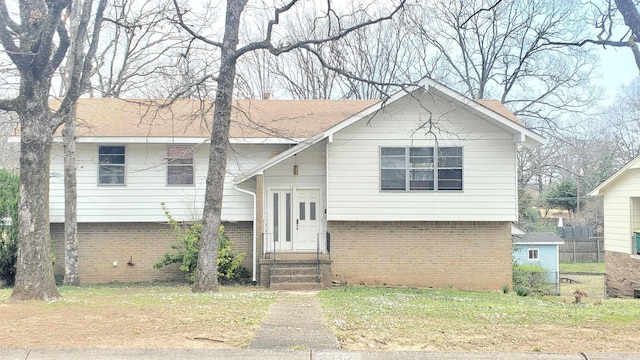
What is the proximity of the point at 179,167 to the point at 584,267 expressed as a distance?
28.0m

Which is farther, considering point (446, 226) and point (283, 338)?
point (446, 226)

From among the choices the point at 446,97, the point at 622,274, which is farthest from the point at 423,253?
the point at 622,274

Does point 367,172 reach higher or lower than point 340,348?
higher

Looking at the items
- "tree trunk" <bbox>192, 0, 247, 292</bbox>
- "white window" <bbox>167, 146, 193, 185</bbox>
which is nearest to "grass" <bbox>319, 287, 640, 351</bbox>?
"tree trunk" <bbox>192, 0, 247, 292</bbox>

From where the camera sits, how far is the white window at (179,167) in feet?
55.8

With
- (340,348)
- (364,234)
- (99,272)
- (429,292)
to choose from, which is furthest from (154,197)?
(340,348)

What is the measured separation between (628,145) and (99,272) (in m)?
44.6

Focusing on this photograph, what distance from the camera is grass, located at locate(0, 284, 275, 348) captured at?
643 cm

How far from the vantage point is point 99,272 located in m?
16.9

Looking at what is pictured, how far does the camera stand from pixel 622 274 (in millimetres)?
20469

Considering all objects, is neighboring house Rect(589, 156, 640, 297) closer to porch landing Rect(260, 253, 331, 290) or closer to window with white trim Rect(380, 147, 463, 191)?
window with white trim Rect(380, 147, 463, 191)

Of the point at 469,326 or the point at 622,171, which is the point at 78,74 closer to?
the point at 469,326

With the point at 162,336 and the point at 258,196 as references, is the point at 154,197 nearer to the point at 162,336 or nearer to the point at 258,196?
the point at 258,196

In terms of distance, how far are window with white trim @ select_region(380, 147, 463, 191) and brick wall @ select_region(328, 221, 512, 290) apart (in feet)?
3.96
